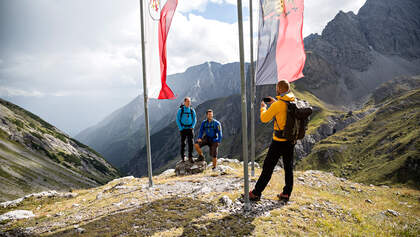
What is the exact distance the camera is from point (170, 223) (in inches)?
272

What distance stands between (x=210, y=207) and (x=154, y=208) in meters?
2.20

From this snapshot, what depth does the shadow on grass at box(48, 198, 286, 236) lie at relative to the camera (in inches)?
248

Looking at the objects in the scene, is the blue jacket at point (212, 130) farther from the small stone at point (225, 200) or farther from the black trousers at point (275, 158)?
the black trousers at point (275, 158)

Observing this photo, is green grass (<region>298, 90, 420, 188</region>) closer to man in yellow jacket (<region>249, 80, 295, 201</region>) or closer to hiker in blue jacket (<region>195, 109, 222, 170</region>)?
hiker in blue jacket (<region>195, 109, 222, 170</region>)

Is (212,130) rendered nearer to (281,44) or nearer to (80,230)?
(281,44)

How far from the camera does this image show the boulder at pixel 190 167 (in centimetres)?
1591

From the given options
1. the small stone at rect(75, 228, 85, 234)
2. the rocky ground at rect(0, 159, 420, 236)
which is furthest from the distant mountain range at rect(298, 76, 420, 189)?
the small stone at rect(75, 228, 85, 234)

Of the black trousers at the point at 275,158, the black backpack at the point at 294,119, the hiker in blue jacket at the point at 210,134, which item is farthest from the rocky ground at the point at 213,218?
the hiker in blue jacket at the point at 210,134

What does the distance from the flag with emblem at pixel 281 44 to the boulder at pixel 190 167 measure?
839cm

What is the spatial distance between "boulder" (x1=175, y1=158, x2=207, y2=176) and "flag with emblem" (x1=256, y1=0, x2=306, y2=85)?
27.5 feet

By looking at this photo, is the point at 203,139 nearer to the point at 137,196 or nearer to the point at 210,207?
the point at 137,196

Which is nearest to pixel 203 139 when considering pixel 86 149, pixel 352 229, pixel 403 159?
pixel 352 229

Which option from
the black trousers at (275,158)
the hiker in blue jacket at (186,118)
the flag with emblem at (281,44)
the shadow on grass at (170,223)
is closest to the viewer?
the shadow on grass at (170,223)

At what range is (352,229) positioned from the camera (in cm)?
665
